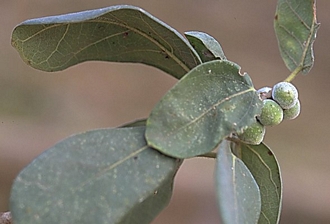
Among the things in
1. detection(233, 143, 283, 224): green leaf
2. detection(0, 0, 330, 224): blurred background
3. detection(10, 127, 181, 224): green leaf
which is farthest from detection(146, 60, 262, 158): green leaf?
detection(0, 0, 330, 224): blurred background

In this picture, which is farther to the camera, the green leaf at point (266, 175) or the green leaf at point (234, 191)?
the green leaf at point (266, 175)

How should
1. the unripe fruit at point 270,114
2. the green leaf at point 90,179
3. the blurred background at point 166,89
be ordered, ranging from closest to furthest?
the green leaf at point 90,179 → the unripe fruit at point 270,114 → the blurred background at point 166,89

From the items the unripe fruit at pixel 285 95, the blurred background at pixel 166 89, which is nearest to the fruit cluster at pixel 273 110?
the unripe fruit at pixel 285 95

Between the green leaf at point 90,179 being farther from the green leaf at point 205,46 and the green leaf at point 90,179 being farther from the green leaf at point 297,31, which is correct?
the green leaf at point 297,31

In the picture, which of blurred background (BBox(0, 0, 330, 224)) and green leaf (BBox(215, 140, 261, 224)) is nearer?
green leaf (BBox(215, 140, 261, 224))

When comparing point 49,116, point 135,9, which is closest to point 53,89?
point 49,116

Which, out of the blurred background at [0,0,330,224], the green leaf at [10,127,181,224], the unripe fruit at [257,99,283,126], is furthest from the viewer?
the blurred background at [0,0,330,224]

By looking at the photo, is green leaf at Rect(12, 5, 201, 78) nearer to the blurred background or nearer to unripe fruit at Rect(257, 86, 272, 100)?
unripe fruit at Rect(257, 86, 272, 100)
